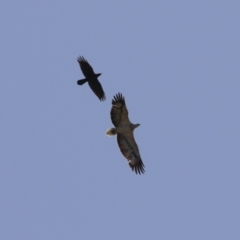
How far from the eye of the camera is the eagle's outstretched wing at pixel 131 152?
30281mm

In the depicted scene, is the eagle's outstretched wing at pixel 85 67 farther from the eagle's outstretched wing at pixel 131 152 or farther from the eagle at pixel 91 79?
the eagle's outstretched wing at pixel 131 152

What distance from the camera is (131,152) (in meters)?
30.7

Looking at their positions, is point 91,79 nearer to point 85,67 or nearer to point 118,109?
point 85,67

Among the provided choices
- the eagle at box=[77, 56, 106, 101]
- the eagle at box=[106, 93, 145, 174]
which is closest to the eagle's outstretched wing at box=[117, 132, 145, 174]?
the eagle at box=[106, 93, 145, 174]

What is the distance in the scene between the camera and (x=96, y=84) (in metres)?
30.8

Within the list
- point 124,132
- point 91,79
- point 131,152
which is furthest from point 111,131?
point 91,79

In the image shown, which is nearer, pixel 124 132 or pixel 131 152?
pixel 124 132

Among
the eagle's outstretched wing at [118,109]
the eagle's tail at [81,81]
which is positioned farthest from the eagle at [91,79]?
the eagle's outstretched wing at [118,109]

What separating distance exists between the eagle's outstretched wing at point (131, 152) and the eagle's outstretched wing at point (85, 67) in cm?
293

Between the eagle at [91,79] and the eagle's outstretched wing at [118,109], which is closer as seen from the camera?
the eagle's outstretched wing at [118,109]

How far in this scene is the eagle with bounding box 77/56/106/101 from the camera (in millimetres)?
30609

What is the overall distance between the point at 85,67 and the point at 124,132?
3.38 metres

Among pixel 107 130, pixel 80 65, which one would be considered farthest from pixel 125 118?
pixel 80 65

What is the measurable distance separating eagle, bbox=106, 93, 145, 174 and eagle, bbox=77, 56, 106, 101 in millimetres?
1798
